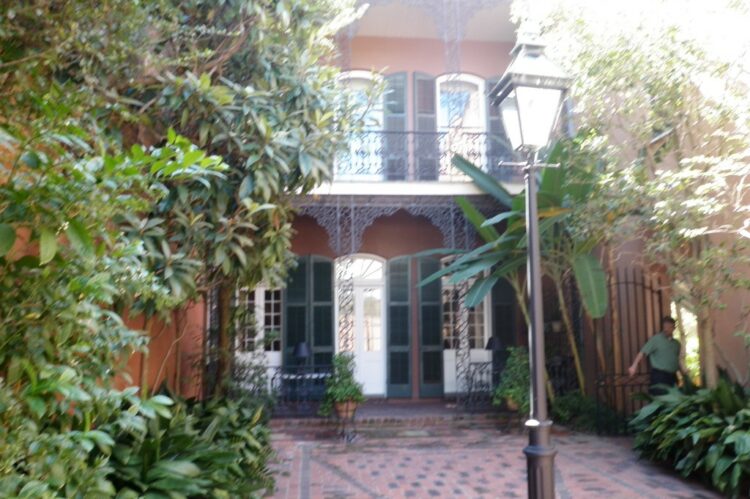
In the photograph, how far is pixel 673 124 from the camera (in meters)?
7.91

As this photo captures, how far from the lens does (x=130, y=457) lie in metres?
4.47

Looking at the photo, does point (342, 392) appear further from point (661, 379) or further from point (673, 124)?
point (673, 124)

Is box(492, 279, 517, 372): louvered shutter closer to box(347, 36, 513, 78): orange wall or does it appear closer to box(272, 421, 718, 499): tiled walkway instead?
box(272, 421, 718, 499): tiled walkway

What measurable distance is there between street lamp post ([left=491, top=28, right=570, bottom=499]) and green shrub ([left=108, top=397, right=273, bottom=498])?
7.22 ft

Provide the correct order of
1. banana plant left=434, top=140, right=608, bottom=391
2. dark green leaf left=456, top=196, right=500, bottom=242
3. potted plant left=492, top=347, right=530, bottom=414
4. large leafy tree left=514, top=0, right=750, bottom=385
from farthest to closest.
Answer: dark green leaf left=456, top=196, right=500, bottom=242 → potted plant left=492, top=347, right=530, bottom=414 → banana plant left=434, top=140, right=608, bottom=391 → large leafy tree left=514, top=0, right=750, bottom=385

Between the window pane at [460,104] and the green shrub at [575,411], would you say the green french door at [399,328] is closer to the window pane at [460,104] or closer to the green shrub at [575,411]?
the window pane at [460,104]

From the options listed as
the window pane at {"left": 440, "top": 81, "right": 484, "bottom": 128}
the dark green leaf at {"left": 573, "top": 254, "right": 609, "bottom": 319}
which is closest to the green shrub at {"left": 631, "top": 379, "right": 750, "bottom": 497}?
the dark green leaf at {"left": 573, "top": 254, "right": 609, "bottom": 319}

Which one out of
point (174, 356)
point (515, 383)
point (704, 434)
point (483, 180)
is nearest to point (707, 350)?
point (704, 434)

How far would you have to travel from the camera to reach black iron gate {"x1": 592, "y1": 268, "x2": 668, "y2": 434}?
389 inches

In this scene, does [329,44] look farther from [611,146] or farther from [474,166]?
[474,166]

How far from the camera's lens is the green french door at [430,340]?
1248 cm

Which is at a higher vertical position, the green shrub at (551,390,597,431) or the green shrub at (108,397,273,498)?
the green shrub at (108,397,273,498)

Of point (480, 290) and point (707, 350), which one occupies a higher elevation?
point (480, 290)

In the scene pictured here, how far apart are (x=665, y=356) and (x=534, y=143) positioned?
5.53 metres
